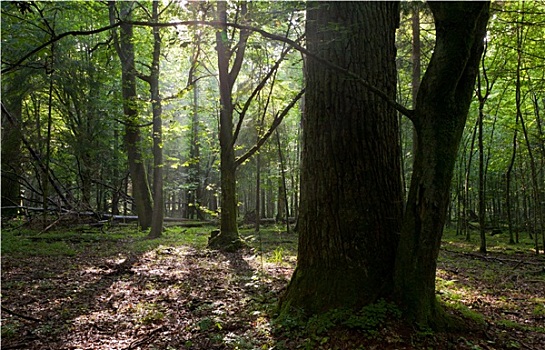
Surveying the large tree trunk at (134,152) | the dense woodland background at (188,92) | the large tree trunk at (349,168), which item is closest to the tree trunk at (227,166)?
the dense woodland background at (188,92)

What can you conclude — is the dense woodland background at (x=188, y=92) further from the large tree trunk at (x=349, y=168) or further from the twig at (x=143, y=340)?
the twig at (x=143, y=340)

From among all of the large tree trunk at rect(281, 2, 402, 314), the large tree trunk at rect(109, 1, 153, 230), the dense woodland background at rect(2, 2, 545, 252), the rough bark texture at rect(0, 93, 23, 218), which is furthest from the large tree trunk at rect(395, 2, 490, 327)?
the large tree trunk at rect(109, 1, 153, 230)

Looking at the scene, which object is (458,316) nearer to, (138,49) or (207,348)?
(207,348)

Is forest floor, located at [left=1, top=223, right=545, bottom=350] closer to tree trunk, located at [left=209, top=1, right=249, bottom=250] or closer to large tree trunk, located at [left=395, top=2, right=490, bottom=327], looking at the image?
large tree trunk, located at [left=395, top=2, right=490, bottom=327]

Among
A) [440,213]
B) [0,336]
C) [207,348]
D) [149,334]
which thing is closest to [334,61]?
[440,213]

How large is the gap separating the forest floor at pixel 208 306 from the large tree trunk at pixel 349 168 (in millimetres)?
378

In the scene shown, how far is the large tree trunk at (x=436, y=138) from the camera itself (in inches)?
107

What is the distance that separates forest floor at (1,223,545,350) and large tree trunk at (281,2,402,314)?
378mm

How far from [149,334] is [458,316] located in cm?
334

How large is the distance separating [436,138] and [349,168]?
90 cm

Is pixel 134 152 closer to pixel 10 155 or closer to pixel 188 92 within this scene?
pixel 188 92

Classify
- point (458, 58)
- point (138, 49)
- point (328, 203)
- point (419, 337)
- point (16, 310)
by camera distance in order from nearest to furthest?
1. point (458, 58)
2. point (419, 337)
3. point (328, 203)
4. point (16, 310)
5. point (138, 49)

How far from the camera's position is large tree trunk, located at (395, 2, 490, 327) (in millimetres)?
2725

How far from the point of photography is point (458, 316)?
347 centimetres
